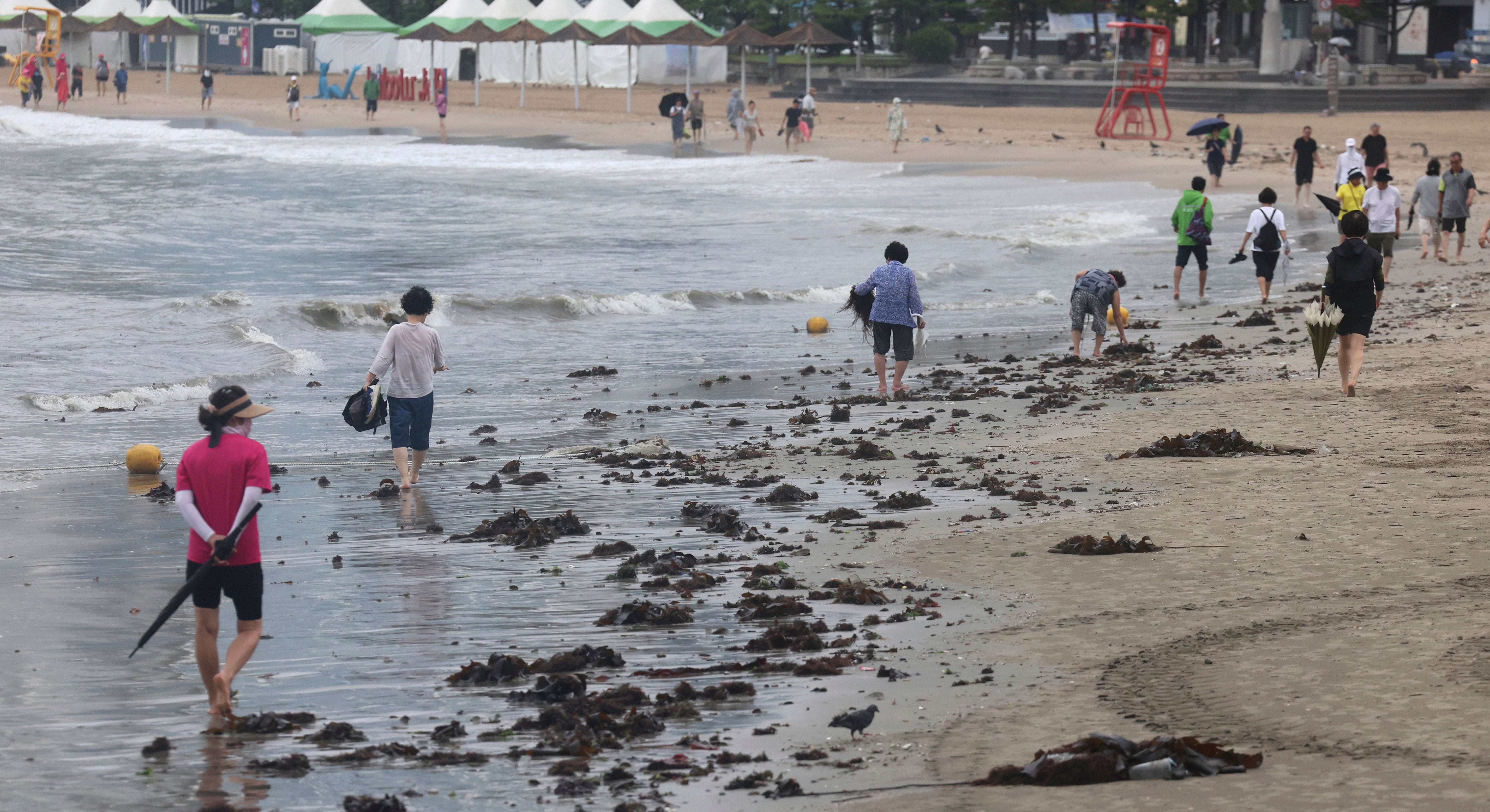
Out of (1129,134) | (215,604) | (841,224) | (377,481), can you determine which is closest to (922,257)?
(841,224)

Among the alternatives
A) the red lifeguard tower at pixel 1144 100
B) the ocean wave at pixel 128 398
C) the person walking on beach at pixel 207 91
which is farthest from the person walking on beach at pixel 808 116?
the ocean wave at pixel 128 398

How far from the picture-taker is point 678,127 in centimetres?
4666

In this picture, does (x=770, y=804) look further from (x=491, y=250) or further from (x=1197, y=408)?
(x=491, y=250)

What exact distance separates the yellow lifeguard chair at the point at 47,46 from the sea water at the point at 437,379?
2517 centimetres

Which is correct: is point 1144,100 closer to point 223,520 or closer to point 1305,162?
point 1305,162

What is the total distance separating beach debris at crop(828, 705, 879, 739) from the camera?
224 inches

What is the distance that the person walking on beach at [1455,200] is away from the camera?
2211cm

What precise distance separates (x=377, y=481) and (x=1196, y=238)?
41.3 feet

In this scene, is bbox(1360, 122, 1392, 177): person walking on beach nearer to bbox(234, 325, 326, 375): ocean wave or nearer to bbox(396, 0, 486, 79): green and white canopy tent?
bbox(234, 325, 326, 375): ocean wave

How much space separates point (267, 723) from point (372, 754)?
1.94ft

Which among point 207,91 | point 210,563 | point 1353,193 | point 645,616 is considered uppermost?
point 207,91

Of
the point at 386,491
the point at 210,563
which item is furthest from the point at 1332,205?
the point at 210,563

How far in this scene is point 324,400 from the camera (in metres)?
14.8

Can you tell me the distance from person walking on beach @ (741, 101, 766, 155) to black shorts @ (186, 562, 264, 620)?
4135 centimetres
